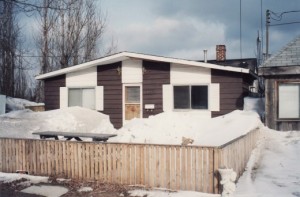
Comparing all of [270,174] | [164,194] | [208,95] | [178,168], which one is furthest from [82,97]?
[270,174]

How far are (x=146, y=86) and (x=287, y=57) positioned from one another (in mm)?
6783

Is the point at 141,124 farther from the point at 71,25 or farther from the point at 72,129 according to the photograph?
the point at 71,25

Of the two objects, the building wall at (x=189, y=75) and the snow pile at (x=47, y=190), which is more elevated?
the building wall at (x=189, y=75)

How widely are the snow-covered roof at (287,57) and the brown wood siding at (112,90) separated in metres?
7.41

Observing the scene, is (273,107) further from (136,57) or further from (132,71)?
(132,71)

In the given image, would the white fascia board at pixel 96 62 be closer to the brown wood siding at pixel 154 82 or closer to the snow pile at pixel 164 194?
the brown wood siding at pixel 154 82

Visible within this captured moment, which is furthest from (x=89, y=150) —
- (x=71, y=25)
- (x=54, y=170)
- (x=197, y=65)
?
(x=71, y=25)

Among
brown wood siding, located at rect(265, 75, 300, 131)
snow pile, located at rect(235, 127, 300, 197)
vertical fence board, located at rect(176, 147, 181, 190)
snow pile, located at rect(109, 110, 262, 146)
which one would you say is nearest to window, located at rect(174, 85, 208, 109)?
snow pile, located at rect(109, 110, 262, 146)

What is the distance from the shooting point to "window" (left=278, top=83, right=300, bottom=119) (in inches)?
575

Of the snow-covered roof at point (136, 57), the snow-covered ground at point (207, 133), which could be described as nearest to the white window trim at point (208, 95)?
the snow-covered ground at point (207, 133)

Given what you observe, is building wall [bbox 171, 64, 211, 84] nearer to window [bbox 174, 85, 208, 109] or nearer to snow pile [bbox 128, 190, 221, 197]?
window [bbox 174, 85, 208, 109]

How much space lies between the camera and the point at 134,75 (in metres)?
17.8

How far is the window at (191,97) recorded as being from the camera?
1678 centimetres

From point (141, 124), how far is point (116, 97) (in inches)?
177
